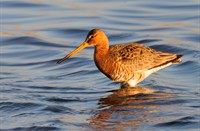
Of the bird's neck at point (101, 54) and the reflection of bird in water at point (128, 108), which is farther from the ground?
the bird's neck at point (101, 54)

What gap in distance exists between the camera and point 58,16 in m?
21.1

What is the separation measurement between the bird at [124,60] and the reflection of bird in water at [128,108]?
256 millimetres

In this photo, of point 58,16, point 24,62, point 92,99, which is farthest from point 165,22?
point 92,99

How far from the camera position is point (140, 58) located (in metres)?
14.4

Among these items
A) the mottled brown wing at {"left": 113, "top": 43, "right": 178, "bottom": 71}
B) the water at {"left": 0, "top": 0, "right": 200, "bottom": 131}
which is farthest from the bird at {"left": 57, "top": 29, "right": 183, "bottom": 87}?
the water at {"left": 0, "top": 0, "right": 200, "bottom": 131}

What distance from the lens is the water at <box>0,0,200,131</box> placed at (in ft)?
38.6

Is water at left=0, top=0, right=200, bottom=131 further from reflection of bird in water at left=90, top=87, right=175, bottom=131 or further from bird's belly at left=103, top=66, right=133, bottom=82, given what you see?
bird's belly at left=103, top=66, right=133, bottom=82

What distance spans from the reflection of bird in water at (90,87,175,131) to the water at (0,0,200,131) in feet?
0.05

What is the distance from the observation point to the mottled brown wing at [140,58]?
14.2m

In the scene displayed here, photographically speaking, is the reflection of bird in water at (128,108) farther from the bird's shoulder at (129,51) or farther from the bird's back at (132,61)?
the bird's shoulder at (129,51)

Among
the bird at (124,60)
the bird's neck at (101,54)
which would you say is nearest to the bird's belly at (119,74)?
the bird at (124,60)

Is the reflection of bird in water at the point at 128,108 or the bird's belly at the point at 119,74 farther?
the bird's belly at the point at 119,74

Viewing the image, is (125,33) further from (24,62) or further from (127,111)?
(127,111)

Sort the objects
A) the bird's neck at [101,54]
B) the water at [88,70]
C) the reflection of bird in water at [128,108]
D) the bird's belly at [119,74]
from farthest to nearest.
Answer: the bird's neck at [101,54] < the bird's belly at [119,74] < the water at [88,70] < the reflection of bird in water at [128,108]
